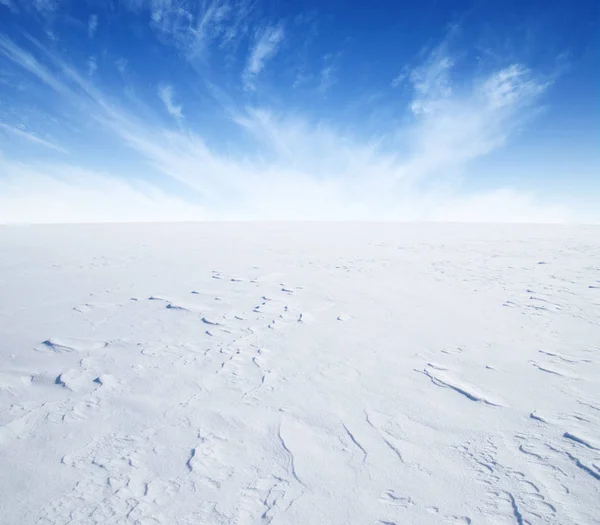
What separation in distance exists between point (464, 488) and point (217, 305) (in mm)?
4093

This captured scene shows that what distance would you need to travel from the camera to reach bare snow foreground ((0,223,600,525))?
1.74 m

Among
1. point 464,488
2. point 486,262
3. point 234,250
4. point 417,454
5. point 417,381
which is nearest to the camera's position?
point 464,488

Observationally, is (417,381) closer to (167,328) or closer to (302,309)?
(302,309)

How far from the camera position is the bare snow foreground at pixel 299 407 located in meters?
1.74

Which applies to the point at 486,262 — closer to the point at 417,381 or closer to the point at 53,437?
the point at 417,381

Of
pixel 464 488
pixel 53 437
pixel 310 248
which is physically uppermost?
pixel 310 248

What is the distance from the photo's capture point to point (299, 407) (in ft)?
8.52

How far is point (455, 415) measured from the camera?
2486 millimetres

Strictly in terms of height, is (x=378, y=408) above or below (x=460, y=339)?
below

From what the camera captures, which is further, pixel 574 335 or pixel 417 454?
pixel 574 335

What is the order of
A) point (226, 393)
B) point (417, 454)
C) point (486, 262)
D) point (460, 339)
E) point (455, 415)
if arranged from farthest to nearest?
point (486, 262), point (460, 339), point (226, 393), point (455, 415), point (417, 454)

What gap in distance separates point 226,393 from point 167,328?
1.87 metres

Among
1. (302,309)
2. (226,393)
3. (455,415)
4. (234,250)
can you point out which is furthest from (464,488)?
(234,250)

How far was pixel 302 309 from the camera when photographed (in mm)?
4988
